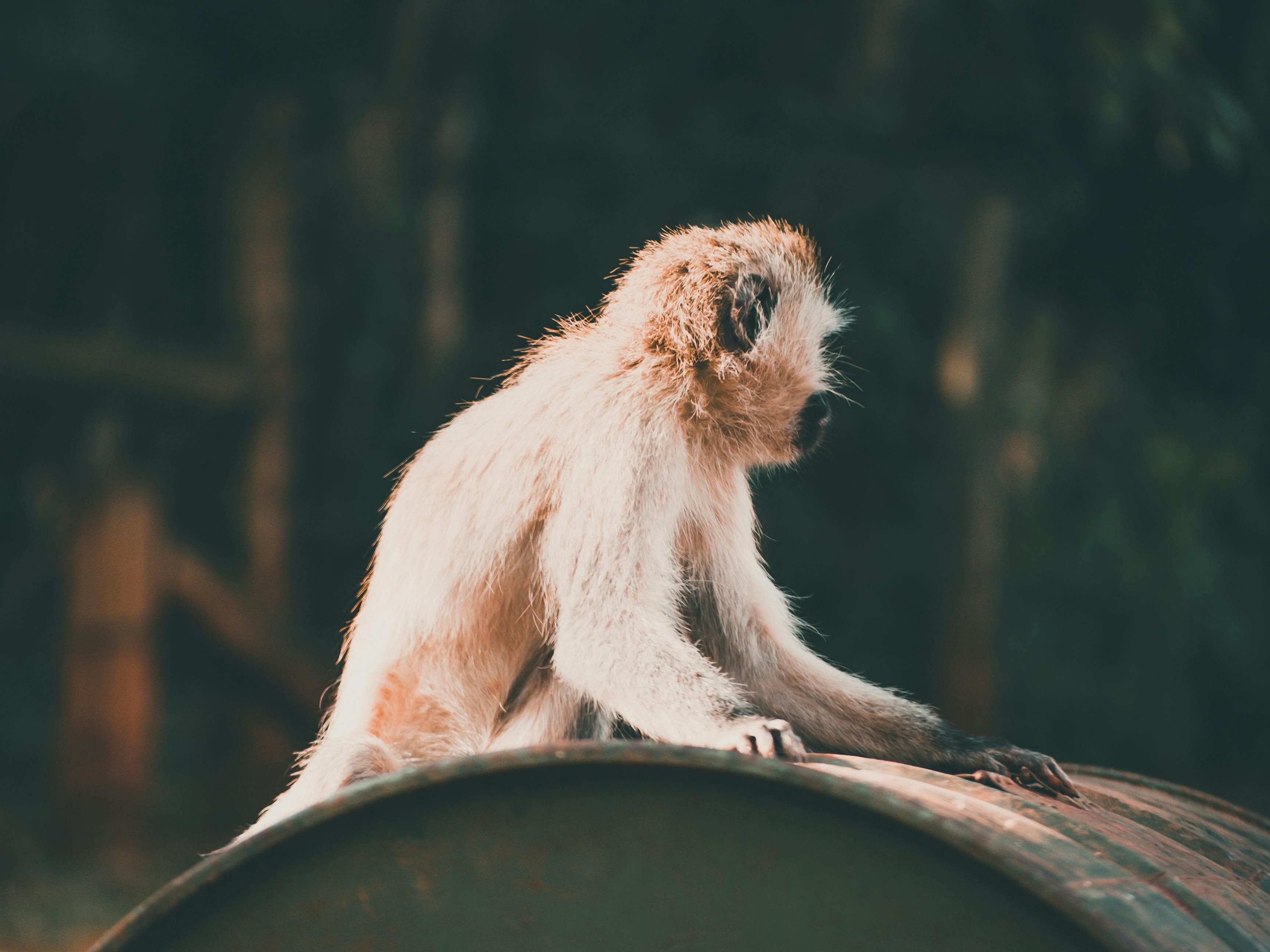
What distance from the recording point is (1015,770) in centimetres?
223

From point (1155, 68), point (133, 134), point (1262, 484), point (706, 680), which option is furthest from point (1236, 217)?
point (133, 134)

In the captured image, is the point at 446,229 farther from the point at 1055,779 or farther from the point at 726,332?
the point at 1055,779

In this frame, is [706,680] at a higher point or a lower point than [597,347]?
lower

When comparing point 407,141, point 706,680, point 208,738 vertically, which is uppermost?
point 407,141

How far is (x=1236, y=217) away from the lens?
4.64 meters

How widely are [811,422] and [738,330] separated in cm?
A: 33

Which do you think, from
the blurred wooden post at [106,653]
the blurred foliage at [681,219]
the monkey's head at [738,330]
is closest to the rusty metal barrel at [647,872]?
the monkey's head at [738,330]

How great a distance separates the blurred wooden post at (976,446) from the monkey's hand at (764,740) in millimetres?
3935

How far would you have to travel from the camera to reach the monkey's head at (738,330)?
2.54 metres

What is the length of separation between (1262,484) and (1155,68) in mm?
3491

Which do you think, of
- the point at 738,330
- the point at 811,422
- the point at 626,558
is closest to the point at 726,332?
the point at 738,330

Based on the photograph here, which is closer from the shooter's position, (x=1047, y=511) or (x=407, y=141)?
(x=407, y=141)

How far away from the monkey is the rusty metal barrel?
486mm

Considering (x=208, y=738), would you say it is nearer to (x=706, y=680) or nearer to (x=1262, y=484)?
(x=706, y=680)
